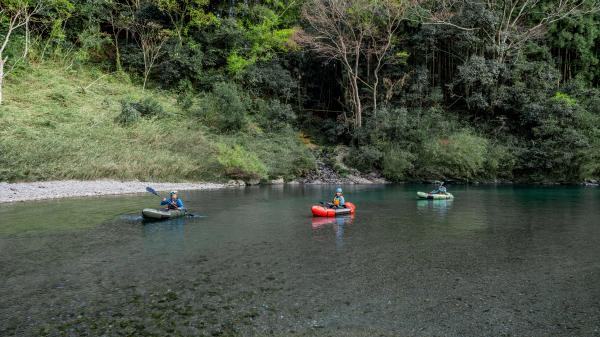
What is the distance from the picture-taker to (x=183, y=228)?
13398mm

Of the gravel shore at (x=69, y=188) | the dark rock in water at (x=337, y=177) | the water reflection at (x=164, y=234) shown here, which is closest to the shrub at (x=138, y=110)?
the gravel shore at (x=69, y=188)

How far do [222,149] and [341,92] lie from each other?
17041 mm

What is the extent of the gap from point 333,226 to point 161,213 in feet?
18.2

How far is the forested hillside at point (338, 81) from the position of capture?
93.5ft

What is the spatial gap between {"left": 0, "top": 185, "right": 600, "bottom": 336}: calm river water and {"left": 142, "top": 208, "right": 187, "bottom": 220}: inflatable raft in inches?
11.3

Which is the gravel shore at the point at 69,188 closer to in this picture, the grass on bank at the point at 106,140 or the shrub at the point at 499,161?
the grass on bank at the point at 106,140

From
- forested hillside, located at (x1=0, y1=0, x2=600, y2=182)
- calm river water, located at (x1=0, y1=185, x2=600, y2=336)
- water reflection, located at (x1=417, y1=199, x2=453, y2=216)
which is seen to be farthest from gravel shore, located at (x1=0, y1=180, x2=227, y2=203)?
water reflection, located at (x1=417, y1=199, x2=453, y2=216)

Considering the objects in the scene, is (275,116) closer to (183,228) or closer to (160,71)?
(160,71)

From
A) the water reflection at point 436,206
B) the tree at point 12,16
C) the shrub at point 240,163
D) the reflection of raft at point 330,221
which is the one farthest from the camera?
the shrub at point 240,163

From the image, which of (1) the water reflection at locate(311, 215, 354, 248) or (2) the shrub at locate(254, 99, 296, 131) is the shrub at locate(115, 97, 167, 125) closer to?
(2) the shrub at locate(254, 99, 296, 131)

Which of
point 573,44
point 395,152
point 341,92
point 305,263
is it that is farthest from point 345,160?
point 305,263

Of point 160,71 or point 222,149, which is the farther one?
point 160,71

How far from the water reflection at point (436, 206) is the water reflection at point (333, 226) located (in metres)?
3.83

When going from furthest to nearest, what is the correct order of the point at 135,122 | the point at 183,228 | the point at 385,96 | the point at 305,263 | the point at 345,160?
the point at 385,96 < the point at 345,160 < the point at 135,122 < the point at 183,228 < the point at 305,263
